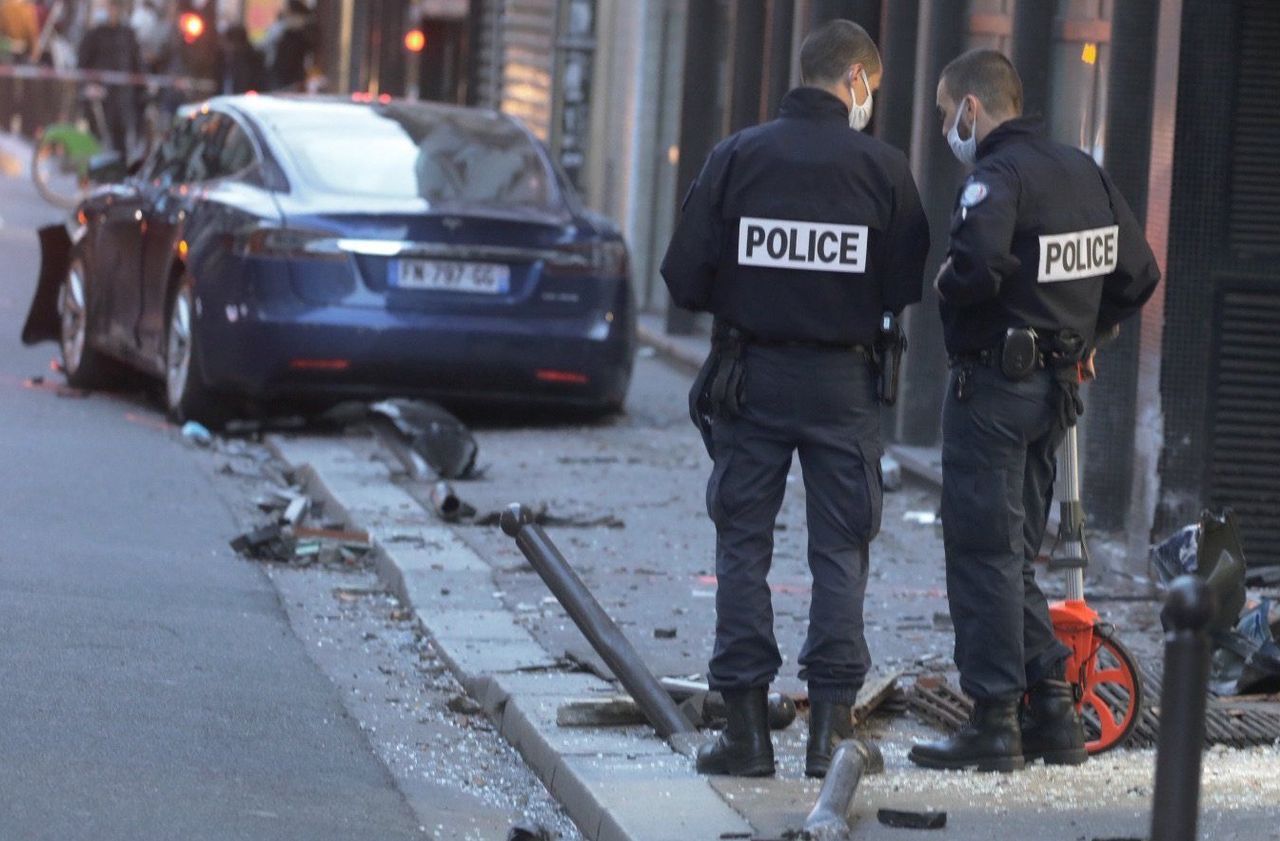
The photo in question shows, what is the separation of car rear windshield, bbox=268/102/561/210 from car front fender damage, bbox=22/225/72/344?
2035mm

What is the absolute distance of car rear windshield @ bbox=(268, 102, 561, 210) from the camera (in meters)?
12.6

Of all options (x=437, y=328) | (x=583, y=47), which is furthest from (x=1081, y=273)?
(x=583, y=47)

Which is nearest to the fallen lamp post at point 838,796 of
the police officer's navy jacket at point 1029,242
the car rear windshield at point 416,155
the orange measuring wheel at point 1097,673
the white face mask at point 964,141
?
the orange measuring wheel at point 1097,673

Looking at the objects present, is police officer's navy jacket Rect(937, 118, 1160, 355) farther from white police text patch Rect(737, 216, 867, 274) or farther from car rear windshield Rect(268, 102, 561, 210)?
car rear windshield Rect(268, 102, 561, 210)

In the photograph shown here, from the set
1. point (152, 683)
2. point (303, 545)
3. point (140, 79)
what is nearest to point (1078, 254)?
point (152, 683)

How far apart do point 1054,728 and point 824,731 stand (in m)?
0.57

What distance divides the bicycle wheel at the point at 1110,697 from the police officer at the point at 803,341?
1.96 ft

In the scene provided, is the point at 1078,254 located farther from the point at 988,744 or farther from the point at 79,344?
the point at 79,344

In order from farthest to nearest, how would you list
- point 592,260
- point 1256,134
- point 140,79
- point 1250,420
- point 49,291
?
point 140,79
point 49,291
point 592,260
point 1250,420
point 1256,134

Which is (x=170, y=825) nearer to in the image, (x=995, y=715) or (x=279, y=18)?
(x=995, y=715)

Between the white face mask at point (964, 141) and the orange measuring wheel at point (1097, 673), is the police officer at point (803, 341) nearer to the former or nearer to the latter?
the white face mask at point (964, 141)

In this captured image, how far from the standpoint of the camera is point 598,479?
11.5 m

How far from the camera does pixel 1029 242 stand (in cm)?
606

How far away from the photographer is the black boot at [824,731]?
20.0 feet
